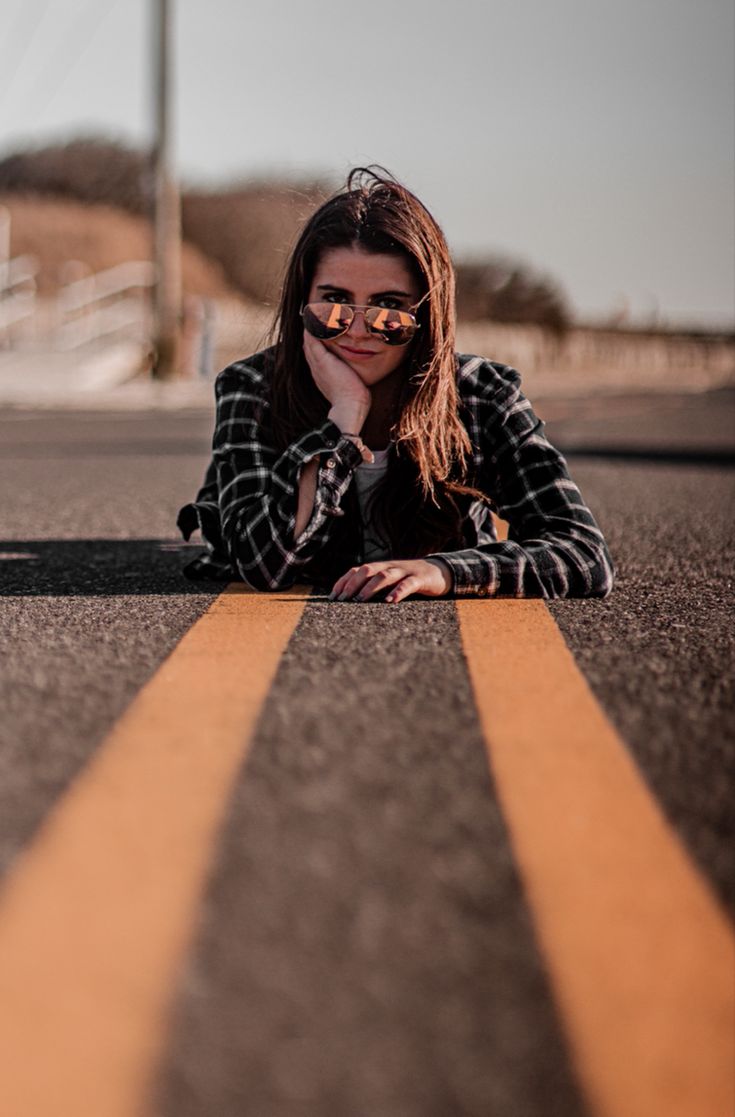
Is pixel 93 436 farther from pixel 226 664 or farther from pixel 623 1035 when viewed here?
pixel 623 1035

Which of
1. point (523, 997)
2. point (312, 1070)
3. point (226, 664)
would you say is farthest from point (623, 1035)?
point (226, 664)

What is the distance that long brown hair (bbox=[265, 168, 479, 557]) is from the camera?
10.7 feet

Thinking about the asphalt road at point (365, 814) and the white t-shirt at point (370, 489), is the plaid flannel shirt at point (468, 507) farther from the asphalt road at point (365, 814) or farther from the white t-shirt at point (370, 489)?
the asphalt road at point (365, 814)

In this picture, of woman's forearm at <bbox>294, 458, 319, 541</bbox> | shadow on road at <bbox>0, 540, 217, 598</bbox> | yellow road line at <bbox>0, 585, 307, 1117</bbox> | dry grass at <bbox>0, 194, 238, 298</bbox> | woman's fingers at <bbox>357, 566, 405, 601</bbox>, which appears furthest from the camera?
dry grass at <bbox>0, 194, 238, 298</bbox>

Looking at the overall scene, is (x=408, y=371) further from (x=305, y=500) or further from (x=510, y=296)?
(x=510, y=296)

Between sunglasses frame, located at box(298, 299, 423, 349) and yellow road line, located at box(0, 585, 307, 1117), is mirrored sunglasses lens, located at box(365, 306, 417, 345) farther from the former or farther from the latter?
yellow road line, located at box(0, 585, 307, 1117)

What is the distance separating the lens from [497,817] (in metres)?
1.69

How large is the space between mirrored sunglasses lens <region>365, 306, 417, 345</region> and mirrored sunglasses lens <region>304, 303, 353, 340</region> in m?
0.05

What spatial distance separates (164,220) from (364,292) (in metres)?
17.4

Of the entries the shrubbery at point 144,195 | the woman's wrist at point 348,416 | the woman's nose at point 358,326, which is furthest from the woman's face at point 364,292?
the shrubbery at point 144,195

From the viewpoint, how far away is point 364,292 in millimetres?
3287

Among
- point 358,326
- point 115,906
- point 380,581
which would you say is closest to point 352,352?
point 358,326

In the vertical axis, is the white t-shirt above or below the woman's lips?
below

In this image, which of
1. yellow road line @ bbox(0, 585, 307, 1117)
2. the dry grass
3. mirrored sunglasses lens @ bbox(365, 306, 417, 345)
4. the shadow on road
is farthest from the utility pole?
the dry grass
